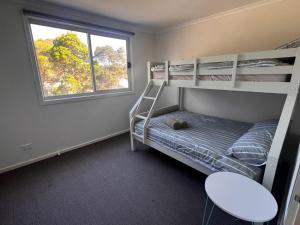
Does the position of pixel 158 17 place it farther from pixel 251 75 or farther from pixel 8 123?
pixel 8 123

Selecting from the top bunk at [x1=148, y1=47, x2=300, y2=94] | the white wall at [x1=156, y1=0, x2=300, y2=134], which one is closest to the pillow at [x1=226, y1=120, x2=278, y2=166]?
the top bunk at [x1=148, y1=47, x2=300, y2=94]

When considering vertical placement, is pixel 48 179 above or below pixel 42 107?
below

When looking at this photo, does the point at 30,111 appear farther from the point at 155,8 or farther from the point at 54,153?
the point at 155,8

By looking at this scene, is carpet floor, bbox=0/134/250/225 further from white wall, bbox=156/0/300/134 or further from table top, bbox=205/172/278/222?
white wall, bbox=156/0/300/134

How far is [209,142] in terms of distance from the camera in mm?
1812

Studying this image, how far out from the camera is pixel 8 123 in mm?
2109

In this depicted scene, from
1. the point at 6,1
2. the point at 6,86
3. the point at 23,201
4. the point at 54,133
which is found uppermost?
the point at 6,1

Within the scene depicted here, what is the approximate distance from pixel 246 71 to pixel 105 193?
2082 millimetres

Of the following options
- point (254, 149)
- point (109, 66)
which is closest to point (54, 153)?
point (109, 66)

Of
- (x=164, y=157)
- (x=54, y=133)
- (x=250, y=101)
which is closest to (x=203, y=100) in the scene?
(x=250, y=101)

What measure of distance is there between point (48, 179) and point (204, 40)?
3474mm

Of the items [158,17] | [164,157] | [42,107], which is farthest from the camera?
[158,17]

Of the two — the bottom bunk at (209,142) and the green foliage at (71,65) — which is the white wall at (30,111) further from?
the bottom bunk at (209,142)

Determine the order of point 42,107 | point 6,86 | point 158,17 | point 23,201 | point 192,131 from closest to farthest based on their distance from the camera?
1. point 23,201
2. point 6,86
3. point 192,131
4. point 42,107
5. point 158,17
